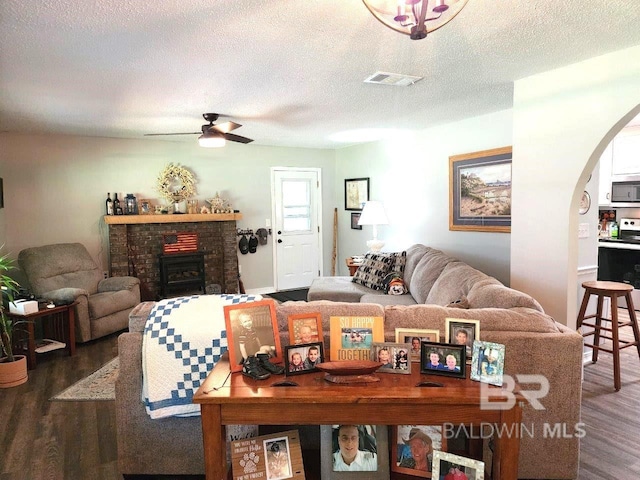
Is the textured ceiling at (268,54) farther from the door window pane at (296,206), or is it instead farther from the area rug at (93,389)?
the door window pane at (296,206)

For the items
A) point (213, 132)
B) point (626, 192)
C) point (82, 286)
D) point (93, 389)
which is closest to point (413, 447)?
point (93, 389)

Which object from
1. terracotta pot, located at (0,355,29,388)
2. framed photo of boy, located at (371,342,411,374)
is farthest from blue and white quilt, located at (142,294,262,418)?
terracotta pot, located at (0,355,29,388)

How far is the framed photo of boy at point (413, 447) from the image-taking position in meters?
1.96

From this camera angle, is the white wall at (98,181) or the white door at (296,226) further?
the white door at (296,226)

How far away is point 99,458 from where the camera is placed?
2.56m

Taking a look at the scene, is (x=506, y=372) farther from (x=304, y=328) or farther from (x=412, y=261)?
(x=412, y=261)

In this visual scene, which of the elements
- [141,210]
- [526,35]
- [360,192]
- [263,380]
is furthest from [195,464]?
[360,192]

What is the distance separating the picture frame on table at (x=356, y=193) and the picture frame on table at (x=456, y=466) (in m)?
5.33

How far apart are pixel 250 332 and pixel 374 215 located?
423cm

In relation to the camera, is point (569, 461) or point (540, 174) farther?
point (540, 174)

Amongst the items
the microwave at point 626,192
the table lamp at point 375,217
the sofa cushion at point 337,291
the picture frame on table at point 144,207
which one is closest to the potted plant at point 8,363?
the picture frame on table at point 144,207

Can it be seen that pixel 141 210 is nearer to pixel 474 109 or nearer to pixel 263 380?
pixel 474 109

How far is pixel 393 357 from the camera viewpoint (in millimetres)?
1799

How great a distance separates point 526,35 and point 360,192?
457cm
